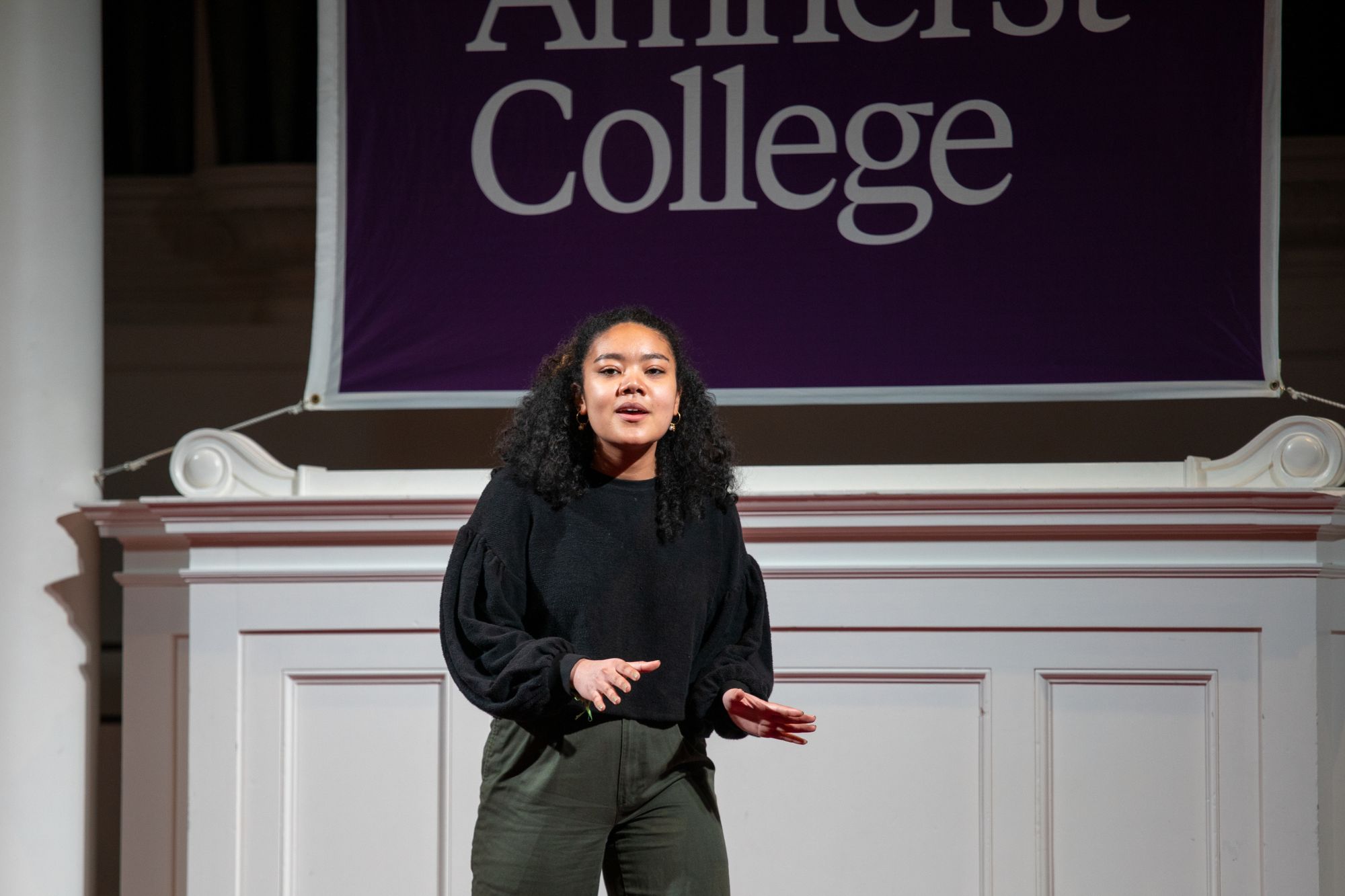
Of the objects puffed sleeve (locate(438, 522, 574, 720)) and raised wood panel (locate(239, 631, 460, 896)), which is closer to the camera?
puffed sleeve (locate(438, 522, 574, 720))

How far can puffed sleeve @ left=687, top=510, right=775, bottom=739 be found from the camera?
183 cm

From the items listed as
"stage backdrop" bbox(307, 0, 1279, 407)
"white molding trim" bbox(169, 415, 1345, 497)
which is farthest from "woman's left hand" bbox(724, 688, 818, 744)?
"stage backdrop" bbox(307, 0, 1279, 407)

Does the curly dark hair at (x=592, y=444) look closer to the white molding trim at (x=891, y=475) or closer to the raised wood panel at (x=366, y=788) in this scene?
the white molding trim at (x=891, y=475)

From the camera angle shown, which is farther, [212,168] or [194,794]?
[212,168]

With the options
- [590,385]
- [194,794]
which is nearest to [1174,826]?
[590,385]

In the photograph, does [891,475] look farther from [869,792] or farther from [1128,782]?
[1128,782]

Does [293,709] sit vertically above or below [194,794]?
above

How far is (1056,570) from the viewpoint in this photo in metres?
2.72

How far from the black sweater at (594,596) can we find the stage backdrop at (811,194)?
103 cm

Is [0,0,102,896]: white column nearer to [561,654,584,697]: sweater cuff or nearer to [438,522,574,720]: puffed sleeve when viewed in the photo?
[438,522,574,720]: puffed sleeve

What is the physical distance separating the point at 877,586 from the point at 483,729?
881mm

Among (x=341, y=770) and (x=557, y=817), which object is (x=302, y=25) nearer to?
(x=341, y=770)

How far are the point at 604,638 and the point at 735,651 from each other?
8.2 inches

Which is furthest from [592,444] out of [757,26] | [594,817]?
[757,26]
